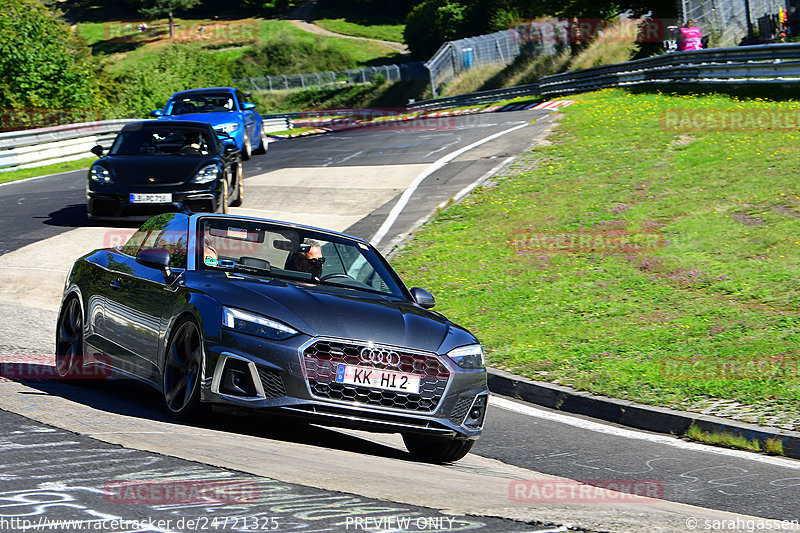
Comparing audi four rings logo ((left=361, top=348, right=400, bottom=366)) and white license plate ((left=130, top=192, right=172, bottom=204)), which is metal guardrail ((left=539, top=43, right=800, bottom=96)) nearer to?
white license plate ((left=130, top=192, right=172, bottom=204))

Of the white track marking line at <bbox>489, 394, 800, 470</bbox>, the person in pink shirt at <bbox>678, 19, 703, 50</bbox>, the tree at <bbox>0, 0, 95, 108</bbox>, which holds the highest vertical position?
the tree at <bbox>0, 0, 95, 108</bbox>

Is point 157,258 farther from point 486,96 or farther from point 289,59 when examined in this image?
point 289,59

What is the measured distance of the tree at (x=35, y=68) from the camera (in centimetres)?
3822

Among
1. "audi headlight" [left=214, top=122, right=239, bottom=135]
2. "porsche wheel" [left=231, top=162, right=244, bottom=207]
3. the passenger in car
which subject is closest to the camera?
the passenger in car

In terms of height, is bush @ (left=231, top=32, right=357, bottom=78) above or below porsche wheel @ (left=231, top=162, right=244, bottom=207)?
above

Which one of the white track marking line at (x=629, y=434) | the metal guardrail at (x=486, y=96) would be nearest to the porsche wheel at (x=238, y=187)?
the white track marking line at (x=629, y=434)

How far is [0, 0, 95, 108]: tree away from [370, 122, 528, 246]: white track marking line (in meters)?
19.4

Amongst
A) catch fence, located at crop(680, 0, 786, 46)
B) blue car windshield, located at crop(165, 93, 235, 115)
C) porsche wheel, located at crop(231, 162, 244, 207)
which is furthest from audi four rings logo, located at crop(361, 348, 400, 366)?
catch fence, located at crop(680, 0, 786, 46)

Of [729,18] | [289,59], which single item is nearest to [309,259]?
[729,18]

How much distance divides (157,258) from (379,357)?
1.83 m

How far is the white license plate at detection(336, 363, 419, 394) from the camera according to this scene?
21.0 ft

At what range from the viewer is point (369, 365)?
6.44 metres

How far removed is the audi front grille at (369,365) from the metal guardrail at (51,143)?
22479 mm

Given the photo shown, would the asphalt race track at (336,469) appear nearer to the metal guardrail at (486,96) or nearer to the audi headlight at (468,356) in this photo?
the audi headlight at (468,356)
